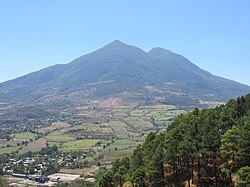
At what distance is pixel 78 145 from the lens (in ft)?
322

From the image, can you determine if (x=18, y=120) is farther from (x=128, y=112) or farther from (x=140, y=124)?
(x=140, y=124)

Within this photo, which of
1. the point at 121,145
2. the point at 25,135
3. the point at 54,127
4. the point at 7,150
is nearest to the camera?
the point at 121,145

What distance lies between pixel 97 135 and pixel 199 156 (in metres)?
85.1

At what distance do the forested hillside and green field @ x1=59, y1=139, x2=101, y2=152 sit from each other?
57.6 meters

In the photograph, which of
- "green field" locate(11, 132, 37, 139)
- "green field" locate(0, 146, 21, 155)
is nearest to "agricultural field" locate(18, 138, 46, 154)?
→ "green field" locate(0, 146, 21, 155)

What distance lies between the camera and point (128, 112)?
574ft

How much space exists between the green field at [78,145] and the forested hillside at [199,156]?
57.6 m

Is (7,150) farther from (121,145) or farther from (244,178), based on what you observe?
(244,178)

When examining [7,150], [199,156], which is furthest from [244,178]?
[7,150]

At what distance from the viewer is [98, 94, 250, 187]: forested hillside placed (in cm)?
2739

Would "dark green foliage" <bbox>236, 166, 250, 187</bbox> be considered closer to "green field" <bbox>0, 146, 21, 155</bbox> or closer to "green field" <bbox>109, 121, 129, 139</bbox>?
"green field" <bbox>0, 146, 21, 155</bbox>

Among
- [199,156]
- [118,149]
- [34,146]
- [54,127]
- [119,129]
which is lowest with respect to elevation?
[118,149]

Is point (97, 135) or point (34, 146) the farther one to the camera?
point (97, 135)

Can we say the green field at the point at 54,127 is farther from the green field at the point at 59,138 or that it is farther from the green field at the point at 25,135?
the green field at the point at 59,138
